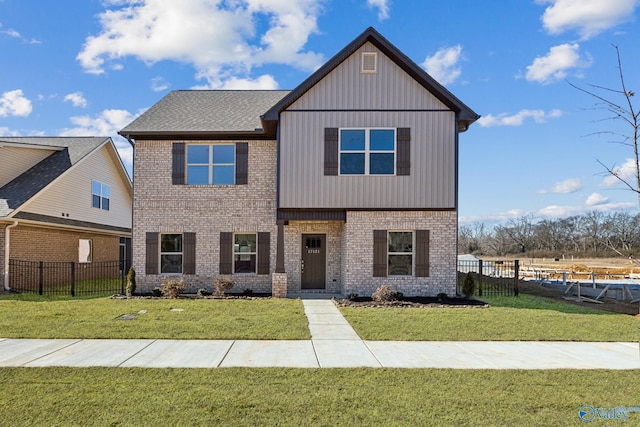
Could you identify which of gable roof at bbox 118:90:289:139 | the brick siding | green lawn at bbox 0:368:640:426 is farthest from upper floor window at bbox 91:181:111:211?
green lawn at bbox 0:368:640:426

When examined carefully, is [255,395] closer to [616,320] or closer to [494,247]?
[616,320]

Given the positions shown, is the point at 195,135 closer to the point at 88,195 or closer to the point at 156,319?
the point at 156,319

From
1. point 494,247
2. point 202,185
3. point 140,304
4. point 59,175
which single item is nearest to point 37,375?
point 140,304

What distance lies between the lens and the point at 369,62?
1395 cm

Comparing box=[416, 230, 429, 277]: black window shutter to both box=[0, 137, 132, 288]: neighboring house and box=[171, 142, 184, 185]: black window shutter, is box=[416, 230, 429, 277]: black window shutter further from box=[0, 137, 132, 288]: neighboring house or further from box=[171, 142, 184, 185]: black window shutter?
box=[0, 137, 132, 288]: neighboring house

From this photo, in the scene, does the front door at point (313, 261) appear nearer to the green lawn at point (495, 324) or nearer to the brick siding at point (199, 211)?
the brick siding at point (199, 211)

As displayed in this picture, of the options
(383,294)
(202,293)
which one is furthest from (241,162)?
(383,294)

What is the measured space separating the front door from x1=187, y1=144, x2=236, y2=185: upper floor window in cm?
359

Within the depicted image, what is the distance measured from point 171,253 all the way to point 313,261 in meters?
5.20

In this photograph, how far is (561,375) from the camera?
612 centimetres

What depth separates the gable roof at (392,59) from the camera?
1358 cm

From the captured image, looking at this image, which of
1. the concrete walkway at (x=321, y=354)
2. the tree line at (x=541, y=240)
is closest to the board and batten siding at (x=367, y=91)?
the concrete walkway at (x=321, y=354)

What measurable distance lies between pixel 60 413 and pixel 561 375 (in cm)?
660

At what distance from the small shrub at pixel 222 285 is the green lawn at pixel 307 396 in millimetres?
7890
